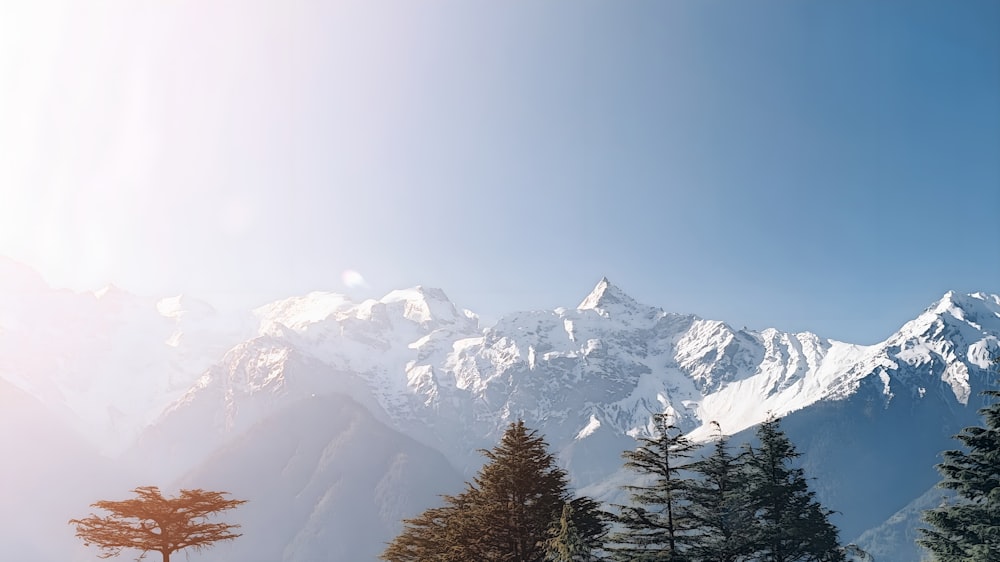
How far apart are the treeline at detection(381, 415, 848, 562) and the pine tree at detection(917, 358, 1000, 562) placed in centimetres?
629

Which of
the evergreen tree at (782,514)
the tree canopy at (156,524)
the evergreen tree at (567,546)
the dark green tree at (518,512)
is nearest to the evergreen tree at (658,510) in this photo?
the dark green tree at (518,512)

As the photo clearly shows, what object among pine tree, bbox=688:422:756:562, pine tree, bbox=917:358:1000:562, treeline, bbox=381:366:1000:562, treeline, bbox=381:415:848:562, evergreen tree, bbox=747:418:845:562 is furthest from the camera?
evergreen tree, bbox=747:418:845:562

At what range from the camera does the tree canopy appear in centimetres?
3447

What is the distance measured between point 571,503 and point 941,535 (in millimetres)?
22640

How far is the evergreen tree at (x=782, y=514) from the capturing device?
40.5 m

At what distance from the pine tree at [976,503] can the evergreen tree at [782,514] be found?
5.88 metres

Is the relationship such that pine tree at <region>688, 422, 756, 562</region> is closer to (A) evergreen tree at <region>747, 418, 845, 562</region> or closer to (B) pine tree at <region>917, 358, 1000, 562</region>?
(A) evergreen tree at <region>747, 418, 845, 562</region>

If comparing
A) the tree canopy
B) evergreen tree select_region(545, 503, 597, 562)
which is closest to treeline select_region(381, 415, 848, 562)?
evergreen tree select_region(545, 503, 597, 562)

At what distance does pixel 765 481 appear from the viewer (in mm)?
41750

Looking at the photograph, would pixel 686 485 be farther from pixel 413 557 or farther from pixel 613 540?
pixel 413 557

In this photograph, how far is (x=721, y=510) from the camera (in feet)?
138

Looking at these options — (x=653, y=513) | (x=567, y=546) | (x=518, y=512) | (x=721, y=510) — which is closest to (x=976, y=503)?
(x=721, y=510)

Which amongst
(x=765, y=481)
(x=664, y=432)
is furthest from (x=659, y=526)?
(x=765, y=481)

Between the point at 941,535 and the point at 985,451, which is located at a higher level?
the point at 985,451
